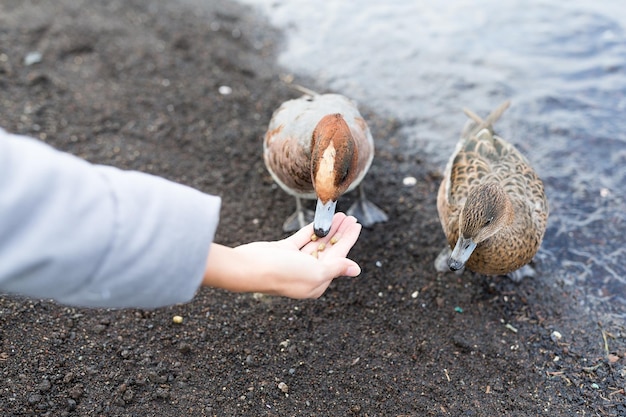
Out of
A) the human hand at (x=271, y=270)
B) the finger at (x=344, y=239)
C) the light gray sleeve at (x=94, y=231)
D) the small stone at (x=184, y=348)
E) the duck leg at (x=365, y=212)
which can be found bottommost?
the small stone at (x=184, y=348)

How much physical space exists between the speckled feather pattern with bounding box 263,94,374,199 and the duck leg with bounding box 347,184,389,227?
0.38 meters

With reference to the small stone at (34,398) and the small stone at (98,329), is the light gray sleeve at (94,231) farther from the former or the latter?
the small stone at (98,329)

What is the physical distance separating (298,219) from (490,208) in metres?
1.50

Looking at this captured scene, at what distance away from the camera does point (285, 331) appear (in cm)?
327

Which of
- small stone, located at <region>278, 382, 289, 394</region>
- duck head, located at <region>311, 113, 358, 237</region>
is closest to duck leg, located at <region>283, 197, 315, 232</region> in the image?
duck head, located at <region>311, 113, 358, 237</region>

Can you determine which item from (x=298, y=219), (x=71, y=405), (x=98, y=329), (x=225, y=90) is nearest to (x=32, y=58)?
(x=225, y=90)

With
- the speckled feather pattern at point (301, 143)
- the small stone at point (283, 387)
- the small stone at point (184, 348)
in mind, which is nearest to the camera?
the small stone at point (283, 387)

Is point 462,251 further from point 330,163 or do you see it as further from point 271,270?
point 271,270

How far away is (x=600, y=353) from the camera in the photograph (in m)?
3.29

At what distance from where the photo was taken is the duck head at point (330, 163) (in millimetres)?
3002

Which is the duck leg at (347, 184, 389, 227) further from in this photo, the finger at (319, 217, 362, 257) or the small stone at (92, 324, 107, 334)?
the small stone at (92, 324, 107, 334)

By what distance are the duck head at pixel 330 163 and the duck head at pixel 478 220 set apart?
29.3 inches

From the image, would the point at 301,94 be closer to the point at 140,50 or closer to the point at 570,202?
the point at 140,50

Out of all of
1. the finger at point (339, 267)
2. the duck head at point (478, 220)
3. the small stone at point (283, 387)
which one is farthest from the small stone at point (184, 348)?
the duck head at point (478, 220)
